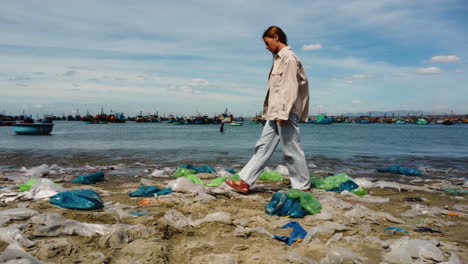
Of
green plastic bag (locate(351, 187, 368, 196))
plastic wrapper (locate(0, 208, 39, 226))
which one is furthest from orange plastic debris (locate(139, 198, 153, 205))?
green plastic bag (locate(351, 187, 368, 196))

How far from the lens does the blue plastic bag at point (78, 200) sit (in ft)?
11.4

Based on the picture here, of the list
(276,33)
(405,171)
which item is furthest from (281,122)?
(405,171)

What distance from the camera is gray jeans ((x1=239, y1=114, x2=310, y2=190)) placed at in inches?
159

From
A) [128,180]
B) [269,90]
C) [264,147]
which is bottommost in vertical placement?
[128,180]

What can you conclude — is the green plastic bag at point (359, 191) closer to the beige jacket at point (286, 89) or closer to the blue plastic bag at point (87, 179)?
the beige jacket at point (286, 89)

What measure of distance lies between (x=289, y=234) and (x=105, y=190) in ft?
10.8

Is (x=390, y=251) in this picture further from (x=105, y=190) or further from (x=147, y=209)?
(x=105, y=190)

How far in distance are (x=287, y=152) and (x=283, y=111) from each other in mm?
599

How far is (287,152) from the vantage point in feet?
13.5

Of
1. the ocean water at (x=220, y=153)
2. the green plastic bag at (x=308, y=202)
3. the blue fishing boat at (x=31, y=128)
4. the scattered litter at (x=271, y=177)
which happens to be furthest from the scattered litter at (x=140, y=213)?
the blue fishing boat at (x=31, y=128)

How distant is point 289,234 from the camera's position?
2.77 metres

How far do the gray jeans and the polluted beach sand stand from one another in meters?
0.34

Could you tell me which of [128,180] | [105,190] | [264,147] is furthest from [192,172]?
[264,147]

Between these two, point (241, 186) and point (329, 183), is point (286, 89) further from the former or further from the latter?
point (329, 183)
